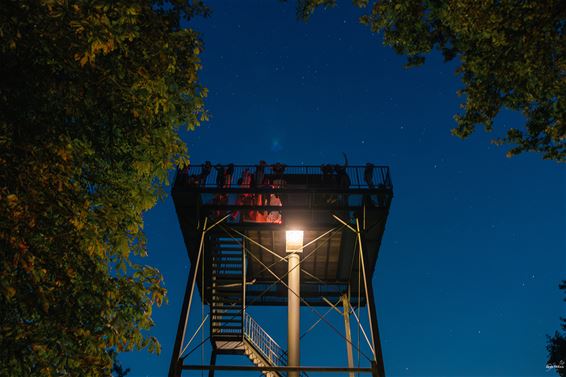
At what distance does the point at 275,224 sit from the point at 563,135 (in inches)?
303

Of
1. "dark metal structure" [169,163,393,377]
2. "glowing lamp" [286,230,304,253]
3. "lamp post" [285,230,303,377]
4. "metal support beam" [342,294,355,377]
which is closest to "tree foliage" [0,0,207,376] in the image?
"dark metal structure" [169,163,393,377]

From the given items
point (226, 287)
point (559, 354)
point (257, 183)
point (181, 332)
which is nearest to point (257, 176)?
point (257, 183)

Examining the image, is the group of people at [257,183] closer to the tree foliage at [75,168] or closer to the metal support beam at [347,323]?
the metal support beam at [347,323]

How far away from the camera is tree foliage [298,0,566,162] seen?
25.6ft

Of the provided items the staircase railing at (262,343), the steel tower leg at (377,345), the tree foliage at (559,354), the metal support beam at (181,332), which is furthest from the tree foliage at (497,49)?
the tree foliage at (559,354)

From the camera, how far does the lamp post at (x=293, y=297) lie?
12406 mm

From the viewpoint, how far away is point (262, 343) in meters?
15.8

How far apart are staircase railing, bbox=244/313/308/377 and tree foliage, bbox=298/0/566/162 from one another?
9.11m

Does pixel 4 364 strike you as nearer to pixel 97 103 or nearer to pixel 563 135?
pixel 97 103

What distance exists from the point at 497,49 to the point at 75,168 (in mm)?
7944

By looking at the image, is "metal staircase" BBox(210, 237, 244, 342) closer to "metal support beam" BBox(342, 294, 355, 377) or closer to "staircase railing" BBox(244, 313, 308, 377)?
"staircase railing" BBox(244, 313, 308, 377)

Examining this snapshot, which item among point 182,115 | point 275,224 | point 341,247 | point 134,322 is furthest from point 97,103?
point 341,247

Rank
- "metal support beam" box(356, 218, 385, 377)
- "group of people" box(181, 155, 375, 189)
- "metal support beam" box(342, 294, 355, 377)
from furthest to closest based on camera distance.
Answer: "metal support beam" box(342, 294, 355, 377)
"group of people" box(181, 155, 375, 189)
"metal support beam" box(356, 218, 385, 377)

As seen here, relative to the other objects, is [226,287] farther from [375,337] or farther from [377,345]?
[377,345]
